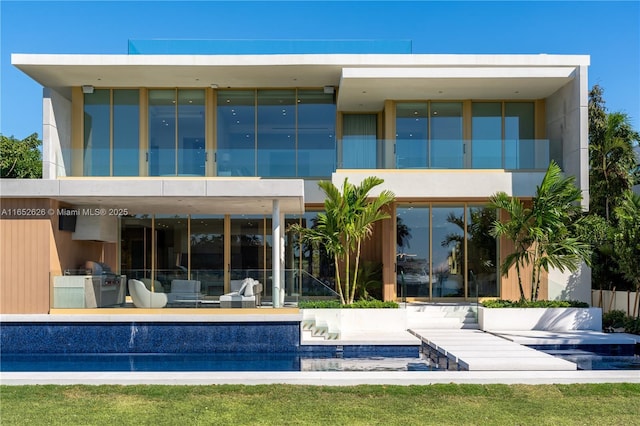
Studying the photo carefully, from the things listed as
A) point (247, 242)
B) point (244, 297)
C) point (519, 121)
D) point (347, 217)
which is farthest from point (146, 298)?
point (519, 121)

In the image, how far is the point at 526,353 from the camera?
496 inches

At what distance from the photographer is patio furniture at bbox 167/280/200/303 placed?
1449cm

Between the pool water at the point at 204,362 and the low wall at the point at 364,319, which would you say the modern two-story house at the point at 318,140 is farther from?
the pool water at the point at 204,362

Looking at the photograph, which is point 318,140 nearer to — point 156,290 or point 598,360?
point 156,290

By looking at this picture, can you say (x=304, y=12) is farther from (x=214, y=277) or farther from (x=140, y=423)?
(x=140, y=423)

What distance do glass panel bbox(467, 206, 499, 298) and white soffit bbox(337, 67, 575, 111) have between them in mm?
3596

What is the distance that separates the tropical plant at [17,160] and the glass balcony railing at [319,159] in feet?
62.7

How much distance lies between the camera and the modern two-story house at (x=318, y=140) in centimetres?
1888

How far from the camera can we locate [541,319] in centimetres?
1697

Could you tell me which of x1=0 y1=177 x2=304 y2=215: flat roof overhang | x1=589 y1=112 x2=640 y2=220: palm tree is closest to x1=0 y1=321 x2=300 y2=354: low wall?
x1=0 y1=177 x2=304 y2=215: flat roof overhang

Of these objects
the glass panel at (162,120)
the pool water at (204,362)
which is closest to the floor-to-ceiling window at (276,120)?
the glass panel at (162,120)

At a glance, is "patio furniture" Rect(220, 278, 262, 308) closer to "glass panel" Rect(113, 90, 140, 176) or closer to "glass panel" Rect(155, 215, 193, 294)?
"glass panel" Rect(155, 215, 193, 294)

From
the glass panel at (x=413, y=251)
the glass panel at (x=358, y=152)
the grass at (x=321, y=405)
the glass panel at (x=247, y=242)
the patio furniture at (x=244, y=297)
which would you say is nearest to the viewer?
the grass at (x=321, y=405)

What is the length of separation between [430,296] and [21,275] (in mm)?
11368
